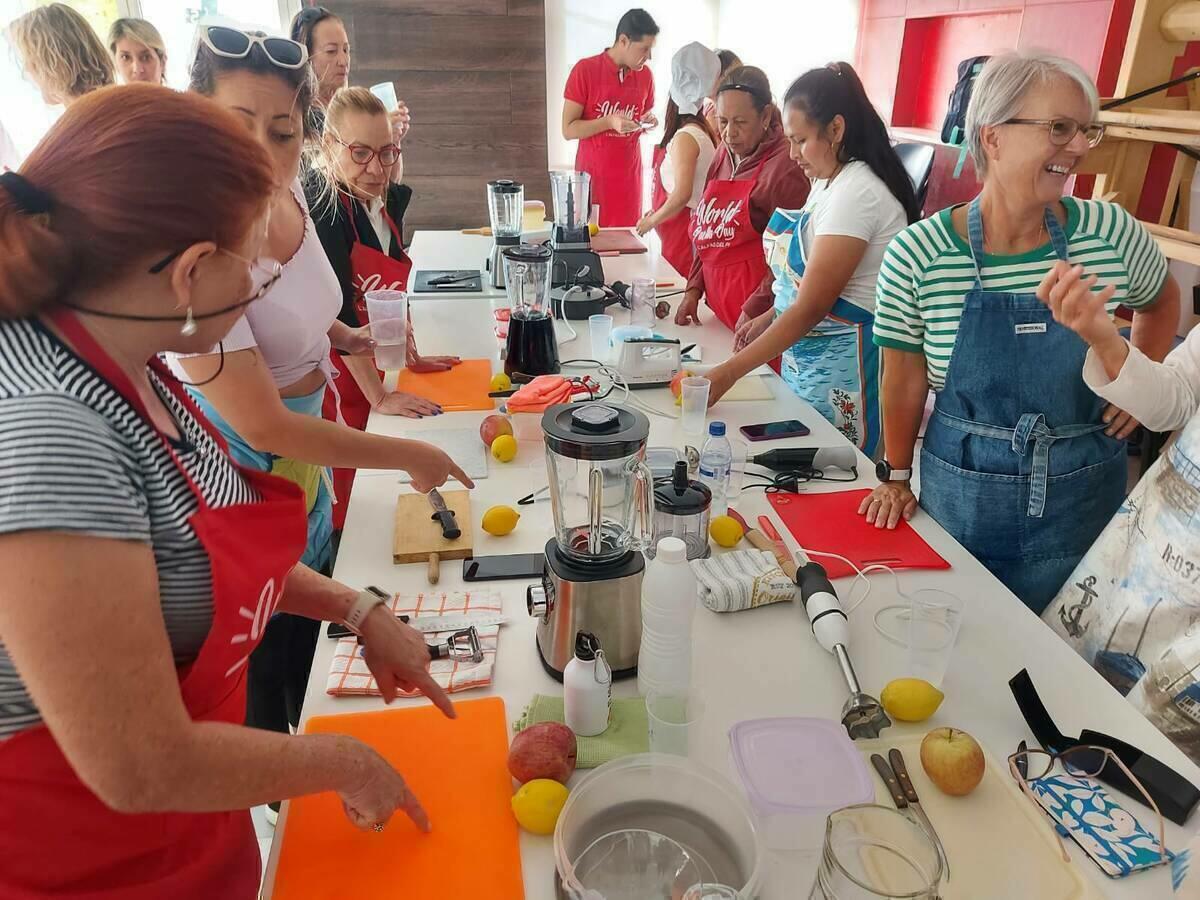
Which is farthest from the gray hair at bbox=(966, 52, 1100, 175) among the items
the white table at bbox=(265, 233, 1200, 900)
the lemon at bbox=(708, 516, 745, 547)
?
the lemon at bbox=(708, 516, 745, 547)

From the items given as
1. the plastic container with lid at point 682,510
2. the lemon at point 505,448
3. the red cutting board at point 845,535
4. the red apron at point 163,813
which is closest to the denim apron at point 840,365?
the red cutting board at point 845,535

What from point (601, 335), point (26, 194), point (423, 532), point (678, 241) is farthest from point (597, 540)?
point (678, 241)

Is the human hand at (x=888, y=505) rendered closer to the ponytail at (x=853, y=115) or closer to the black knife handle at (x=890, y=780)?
the black knife handle at (x=890, y=780)

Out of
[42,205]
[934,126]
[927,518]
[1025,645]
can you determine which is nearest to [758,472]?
[927,518]

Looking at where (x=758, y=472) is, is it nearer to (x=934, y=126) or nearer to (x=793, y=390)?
(x=793, y=390)

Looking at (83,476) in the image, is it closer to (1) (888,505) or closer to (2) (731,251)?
(1) (888,505)

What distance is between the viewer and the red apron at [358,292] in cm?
247

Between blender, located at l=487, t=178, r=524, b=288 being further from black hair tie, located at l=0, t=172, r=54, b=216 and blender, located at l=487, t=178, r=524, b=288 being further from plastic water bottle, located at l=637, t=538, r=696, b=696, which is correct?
black hair tie, located at l=0, t=172, r=54, b=216

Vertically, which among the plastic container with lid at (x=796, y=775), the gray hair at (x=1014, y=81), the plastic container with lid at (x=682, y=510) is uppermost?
the gray hair at (x=1014, y=81)

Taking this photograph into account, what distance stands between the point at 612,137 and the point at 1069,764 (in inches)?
199

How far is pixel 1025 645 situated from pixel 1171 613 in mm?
232

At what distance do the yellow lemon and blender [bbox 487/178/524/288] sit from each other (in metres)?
Answer: 2.55

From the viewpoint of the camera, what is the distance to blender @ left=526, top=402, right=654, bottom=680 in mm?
1129

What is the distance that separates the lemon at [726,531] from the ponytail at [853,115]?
1.24 meters
